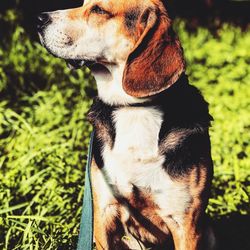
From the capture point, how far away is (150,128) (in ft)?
10.2

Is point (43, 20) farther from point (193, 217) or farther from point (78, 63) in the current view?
point (193, 217)

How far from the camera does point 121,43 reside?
3.15 metres

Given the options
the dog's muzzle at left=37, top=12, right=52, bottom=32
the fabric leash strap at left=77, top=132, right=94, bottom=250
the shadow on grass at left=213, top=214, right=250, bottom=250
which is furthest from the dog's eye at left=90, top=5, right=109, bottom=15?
the shadow on grass at left=213, top=214, right=250, bottom=250

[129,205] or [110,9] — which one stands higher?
[110,9]

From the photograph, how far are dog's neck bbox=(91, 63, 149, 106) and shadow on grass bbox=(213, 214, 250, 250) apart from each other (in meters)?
1.45

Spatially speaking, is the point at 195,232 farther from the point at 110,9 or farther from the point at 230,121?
the point at 230,121

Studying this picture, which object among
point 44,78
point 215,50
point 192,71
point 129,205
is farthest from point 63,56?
point 215,50

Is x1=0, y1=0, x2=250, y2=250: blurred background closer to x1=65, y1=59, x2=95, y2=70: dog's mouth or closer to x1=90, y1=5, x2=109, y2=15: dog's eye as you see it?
x1=65, y1=59, x2=95, y2=70: dog's mouth

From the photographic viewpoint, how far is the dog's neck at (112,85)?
3201 mm

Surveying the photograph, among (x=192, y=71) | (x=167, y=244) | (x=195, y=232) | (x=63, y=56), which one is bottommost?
(x=192, y=71)

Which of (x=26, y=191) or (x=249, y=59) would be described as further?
(x=249, y=59)

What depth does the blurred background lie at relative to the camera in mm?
3988

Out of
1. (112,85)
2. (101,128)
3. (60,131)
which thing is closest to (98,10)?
(112,85)

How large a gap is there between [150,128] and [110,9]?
2.34ft
